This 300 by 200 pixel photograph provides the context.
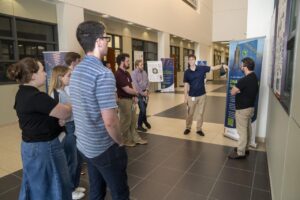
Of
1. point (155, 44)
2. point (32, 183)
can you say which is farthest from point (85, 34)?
point (155, 44)

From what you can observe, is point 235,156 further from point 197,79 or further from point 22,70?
point 22,70

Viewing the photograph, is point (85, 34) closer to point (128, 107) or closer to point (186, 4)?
point (128, 107)

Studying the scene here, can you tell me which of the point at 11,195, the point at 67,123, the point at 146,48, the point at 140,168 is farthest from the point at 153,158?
the point at 146,48

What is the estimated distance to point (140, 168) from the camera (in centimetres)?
296

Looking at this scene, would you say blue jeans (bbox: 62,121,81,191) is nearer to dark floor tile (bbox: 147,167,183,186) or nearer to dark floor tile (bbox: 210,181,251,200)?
dark floor tile (bbox: 147,167,183,186)

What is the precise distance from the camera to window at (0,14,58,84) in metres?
5.34

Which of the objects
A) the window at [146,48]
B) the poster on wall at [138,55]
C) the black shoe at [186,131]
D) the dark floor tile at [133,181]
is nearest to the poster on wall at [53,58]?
the black shoe at [186,131]

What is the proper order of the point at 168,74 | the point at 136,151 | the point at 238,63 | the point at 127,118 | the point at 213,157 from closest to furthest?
the point at 213,157
the point at 136,151
the point at 127,118
the point at 238,63
the point at 168,74

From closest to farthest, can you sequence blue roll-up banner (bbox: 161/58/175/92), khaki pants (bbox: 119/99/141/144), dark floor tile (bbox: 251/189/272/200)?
dark floor tile (bbox: 251/189/272/200), khaki pants (bbox: 119/99/141/144), blue roll-up banner (bbox: 161/58/175/92)

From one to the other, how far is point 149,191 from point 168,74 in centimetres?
911

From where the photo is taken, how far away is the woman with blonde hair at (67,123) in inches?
79.0

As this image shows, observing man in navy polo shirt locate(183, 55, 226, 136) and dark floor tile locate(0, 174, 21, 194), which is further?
man in navy polo shirt locate(183, 55, 226, 136)

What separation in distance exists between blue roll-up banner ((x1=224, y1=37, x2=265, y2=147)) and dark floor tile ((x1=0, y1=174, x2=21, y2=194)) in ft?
11.4

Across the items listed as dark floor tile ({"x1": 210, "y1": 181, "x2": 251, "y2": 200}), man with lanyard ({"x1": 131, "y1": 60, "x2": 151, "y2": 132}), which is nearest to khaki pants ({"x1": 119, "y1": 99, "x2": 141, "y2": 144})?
man with lanyard ({"x1": 131, "y1": 60, "x2": 151, "y2": 132})
